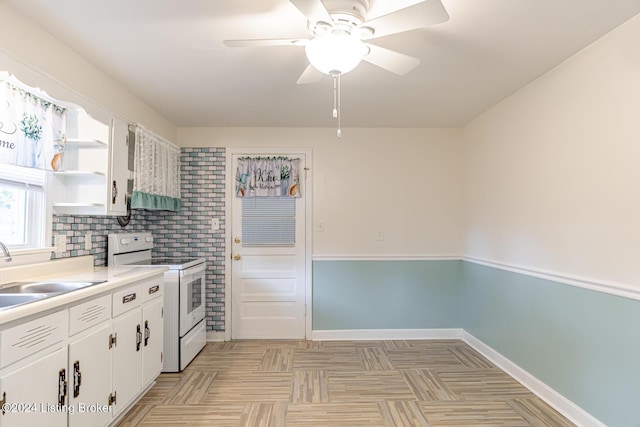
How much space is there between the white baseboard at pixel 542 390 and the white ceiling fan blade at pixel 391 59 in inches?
91.9

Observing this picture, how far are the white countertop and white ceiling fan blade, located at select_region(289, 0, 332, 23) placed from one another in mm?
1600

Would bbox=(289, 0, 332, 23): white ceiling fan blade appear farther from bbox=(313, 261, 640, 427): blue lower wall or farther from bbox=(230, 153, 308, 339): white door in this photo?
bbox=(230, 153, 308, 339): white door

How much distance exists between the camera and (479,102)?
3.20 meters

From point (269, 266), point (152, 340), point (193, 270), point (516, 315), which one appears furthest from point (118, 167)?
point (516, 315)

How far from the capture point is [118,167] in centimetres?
267

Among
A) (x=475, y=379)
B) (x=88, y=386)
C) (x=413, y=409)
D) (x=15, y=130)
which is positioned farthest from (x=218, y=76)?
(x=475, y=379)

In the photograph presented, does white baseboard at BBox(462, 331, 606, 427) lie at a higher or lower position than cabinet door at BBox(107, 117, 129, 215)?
lower

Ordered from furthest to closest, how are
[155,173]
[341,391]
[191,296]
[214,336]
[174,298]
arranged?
[214,336], [191,296], [155,173], [174,298], [341,391]

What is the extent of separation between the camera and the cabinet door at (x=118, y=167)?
2584mm

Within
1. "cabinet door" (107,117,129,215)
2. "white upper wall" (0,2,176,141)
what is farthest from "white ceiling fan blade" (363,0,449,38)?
"cabinet door" (107,117,129,215)

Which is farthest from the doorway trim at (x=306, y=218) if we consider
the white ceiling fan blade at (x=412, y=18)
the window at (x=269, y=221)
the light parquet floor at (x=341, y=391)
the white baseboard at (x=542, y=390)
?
the white ceiling fan blade at (x=412, y=18)

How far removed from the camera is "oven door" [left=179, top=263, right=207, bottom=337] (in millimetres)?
3139

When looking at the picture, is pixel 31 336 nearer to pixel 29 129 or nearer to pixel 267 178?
pixel 29 129

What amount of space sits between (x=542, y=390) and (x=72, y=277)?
3248 mm
